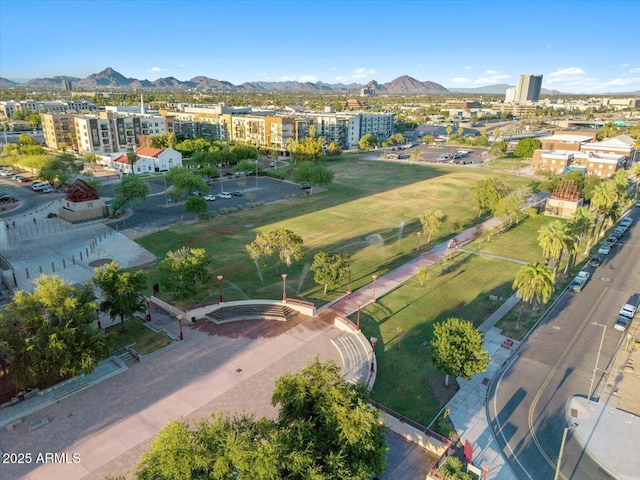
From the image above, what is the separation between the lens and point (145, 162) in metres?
111

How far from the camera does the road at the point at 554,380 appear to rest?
2534cm

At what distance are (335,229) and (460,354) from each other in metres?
39.2

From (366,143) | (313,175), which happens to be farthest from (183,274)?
(366,143)

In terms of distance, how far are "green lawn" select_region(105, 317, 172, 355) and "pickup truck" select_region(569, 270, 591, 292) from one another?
1691 inches

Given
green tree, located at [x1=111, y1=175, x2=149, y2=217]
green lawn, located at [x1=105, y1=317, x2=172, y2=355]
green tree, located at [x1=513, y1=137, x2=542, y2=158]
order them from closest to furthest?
green lawn, located at [x1=105, y1=317, x2=172, y2=355], green tree, located at [x1=111, y1=175, x2=149, y2=217], green tree, located at [x1=513, y1=137, x2=542, y2=158]

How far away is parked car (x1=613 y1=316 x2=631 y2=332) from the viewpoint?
38.8 m

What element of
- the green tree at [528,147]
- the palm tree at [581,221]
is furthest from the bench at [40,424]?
the green tree at [528,147]

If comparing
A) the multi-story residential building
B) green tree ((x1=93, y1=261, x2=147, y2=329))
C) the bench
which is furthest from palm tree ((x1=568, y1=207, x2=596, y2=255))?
the multi-story residential building

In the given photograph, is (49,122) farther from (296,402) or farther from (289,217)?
(296,402)

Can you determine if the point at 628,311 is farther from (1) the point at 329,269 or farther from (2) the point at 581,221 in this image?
(1) the point at 329,269

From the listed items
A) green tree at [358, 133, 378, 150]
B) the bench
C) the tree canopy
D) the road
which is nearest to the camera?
the tree canopy

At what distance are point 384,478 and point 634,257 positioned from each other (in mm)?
52276

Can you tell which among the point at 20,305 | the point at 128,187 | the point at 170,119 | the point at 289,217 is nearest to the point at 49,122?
the point at 170,119

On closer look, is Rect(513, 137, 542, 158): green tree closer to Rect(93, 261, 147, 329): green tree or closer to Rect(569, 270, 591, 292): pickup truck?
Rect(569, 270, 591, 292): pickup truck
